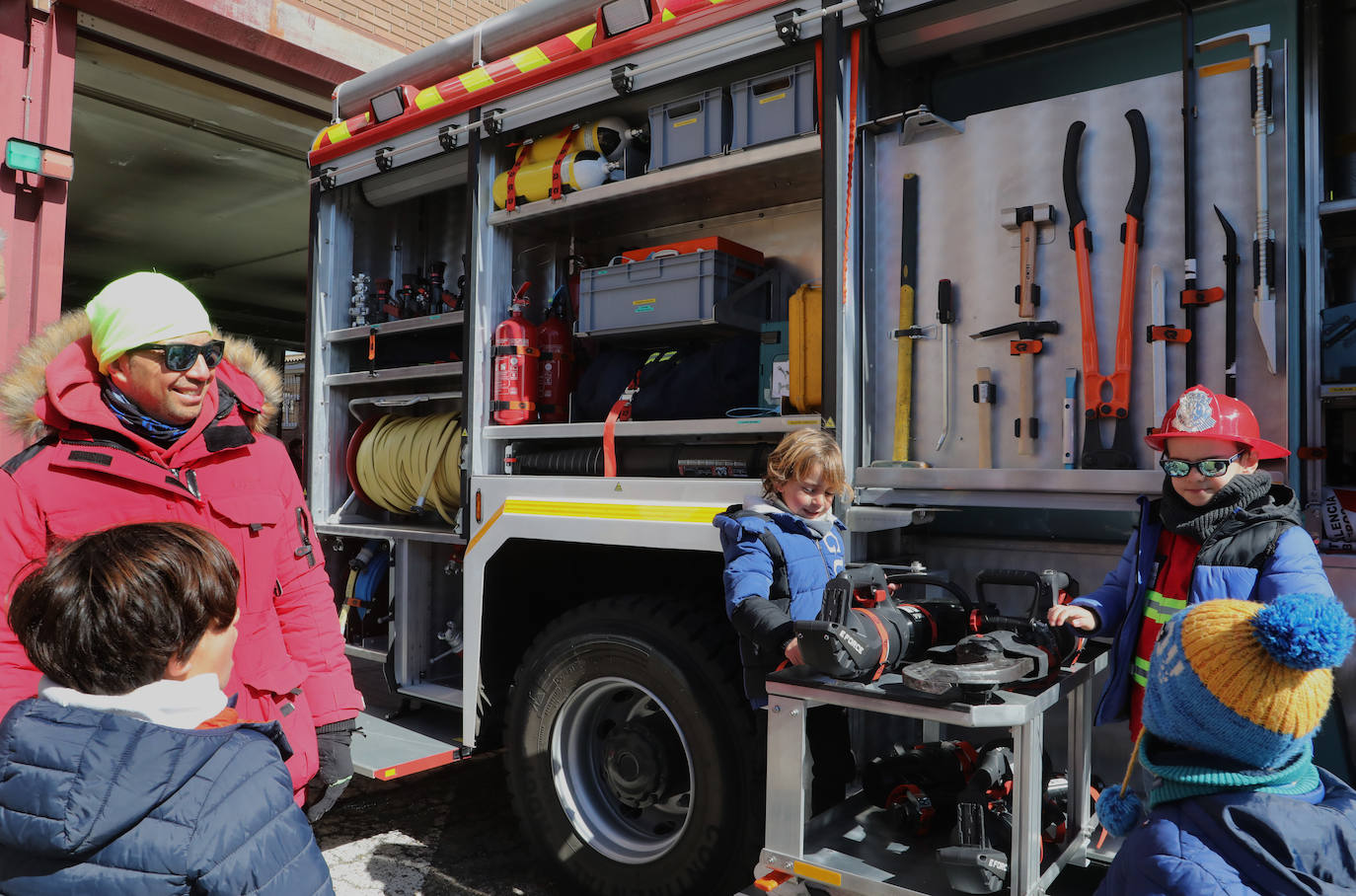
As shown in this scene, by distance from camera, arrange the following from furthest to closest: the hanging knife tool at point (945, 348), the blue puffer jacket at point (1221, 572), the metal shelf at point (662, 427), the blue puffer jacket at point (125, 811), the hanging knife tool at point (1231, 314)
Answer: the metal shelf at point (662, 427), the hanging knife tool at point (945, 348), the hanging knife tool at point (1231, 314), the blue puffer jacket at point (1221, 572), the blue puffer jacket at point (125, 811)

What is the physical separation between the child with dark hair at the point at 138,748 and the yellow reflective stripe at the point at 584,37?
2.74 meters

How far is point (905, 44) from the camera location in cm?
292

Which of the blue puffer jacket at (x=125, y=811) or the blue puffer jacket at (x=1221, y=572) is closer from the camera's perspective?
the blue puffer jacket at (x=125, y=811)

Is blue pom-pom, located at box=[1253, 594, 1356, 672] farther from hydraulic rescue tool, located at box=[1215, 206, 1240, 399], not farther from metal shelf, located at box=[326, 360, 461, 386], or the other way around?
metal shelf, located at box=[326, 360, 461, 386]

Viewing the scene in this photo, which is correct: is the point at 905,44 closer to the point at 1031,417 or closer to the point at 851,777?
the point at 1031,417

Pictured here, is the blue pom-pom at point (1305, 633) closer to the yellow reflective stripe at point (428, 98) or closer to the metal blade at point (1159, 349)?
the metal blade at point (1159, 349)

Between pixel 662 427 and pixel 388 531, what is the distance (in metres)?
1.62

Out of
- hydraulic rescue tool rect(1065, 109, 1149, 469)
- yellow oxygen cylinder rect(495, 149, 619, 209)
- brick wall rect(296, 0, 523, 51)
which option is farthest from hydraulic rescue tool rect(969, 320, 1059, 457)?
brick wall rect(296, 0, 523, 51)

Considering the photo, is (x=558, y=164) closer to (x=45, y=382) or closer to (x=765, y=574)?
(x=765, y=574)

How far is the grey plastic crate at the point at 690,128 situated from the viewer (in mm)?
3350

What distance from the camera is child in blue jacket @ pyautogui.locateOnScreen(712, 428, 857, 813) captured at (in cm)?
257

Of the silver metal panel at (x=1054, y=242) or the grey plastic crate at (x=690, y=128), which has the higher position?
the grey plastic crate at (x=690, y=128)

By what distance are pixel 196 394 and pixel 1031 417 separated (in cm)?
212

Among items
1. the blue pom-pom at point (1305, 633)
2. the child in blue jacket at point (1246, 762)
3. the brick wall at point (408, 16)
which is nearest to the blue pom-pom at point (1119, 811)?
the child in blue jacket at point (1246, 762)
